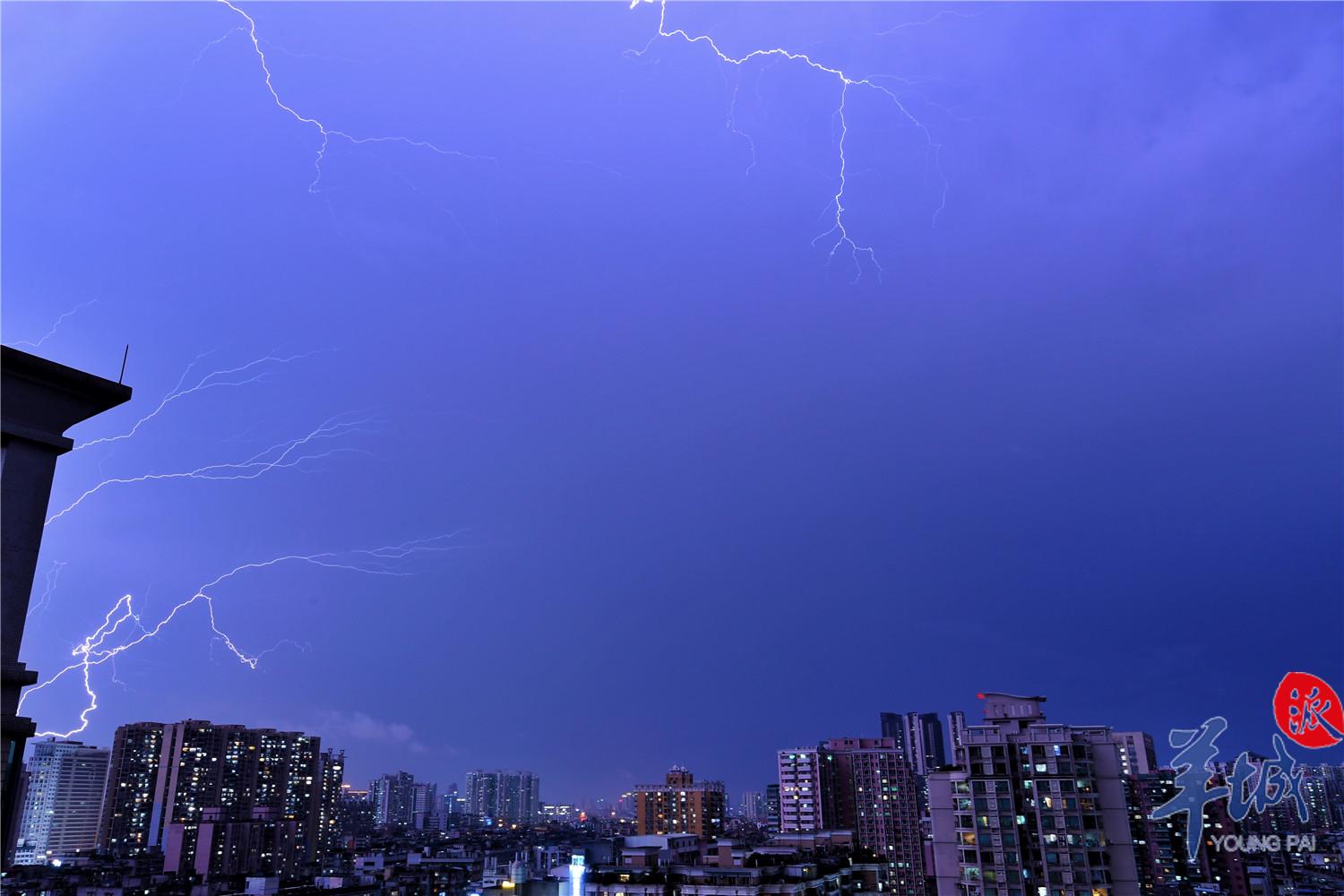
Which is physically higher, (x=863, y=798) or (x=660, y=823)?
(x=863, y=798)

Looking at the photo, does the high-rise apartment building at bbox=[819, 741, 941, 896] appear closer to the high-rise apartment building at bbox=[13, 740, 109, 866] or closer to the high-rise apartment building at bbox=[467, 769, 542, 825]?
the high-rise apartment building at bbox=[13, 740, 109, 866]

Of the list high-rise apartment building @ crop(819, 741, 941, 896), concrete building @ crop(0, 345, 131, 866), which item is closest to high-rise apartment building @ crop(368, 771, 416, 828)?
high-rise apartment building @ crop(819, 741, 941, 896)

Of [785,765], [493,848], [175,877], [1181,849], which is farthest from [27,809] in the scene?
[1181,849]

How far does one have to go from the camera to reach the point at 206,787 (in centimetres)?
5212

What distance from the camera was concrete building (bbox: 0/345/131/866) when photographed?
2.46m

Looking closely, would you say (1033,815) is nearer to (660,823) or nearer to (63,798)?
(660,823)

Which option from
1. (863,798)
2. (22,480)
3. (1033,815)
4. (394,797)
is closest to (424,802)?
(394,797)

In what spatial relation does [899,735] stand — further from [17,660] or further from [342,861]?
[17,660]

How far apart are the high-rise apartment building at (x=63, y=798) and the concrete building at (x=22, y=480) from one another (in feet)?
210

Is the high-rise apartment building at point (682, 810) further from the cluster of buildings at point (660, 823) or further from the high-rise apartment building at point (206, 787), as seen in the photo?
the high-rise apartment building at point (206, 787)

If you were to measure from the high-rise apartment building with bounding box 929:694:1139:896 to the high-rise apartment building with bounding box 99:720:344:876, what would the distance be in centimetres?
3608

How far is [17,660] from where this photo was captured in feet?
8.25

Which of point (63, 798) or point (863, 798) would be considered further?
point (63, 798)

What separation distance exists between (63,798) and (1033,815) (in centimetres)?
6000
